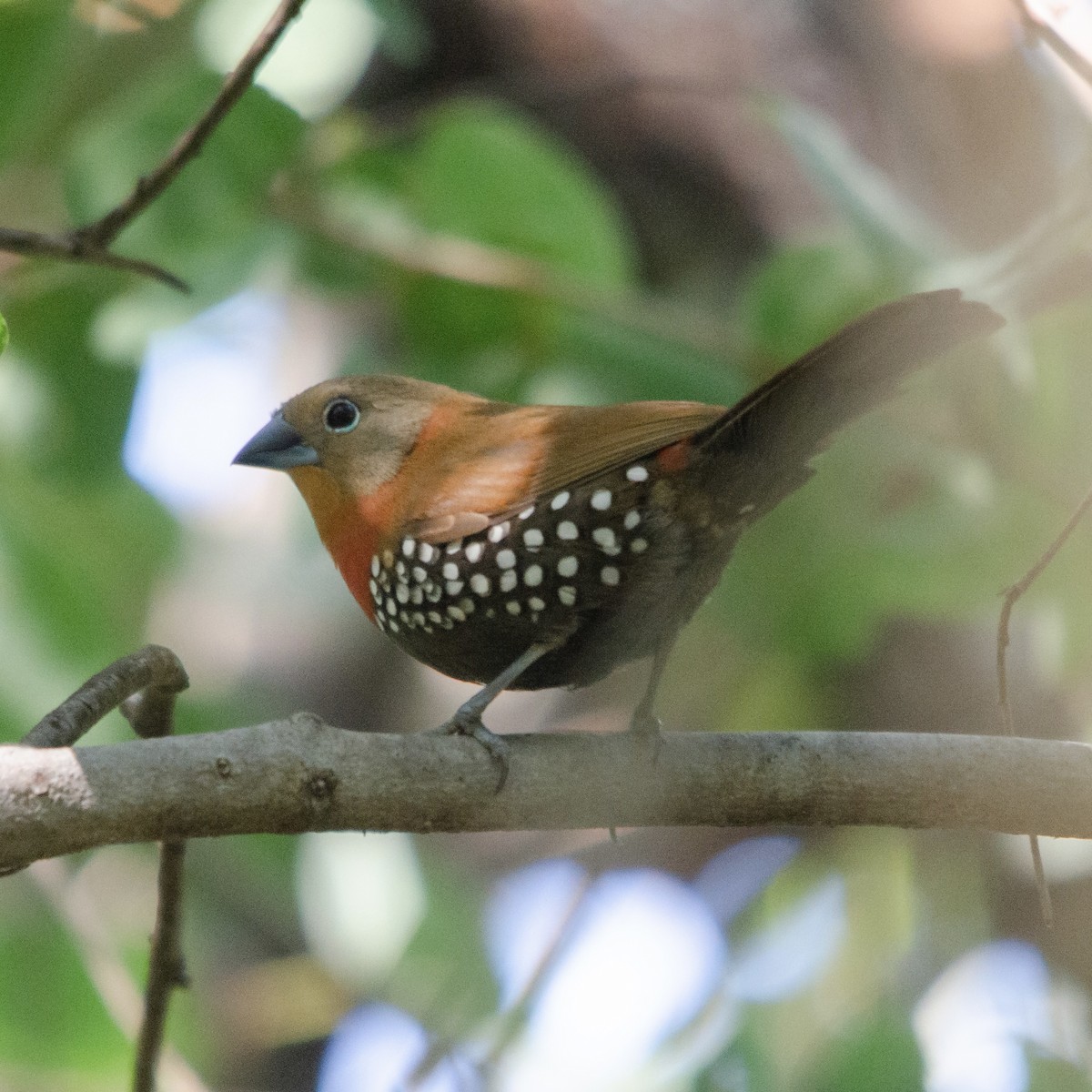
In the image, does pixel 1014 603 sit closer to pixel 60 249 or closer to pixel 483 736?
pixel 483 736

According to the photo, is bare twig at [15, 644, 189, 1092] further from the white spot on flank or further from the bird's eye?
the bird's eye

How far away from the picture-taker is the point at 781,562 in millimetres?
5102

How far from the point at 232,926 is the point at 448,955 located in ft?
6.90

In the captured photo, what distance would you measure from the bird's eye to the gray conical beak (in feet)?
0.27

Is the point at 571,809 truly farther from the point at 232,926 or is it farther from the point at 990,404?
the point at 232,926

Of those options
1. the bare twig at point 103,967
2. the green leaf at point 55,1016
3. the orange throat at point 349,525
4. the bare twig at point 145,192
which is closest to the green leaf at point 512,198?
the orange throat at point 349,525

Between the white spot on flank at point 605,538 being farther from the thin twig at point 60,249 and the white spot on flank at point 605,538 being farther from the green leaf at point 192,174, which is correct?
the green leaf at point 192,174

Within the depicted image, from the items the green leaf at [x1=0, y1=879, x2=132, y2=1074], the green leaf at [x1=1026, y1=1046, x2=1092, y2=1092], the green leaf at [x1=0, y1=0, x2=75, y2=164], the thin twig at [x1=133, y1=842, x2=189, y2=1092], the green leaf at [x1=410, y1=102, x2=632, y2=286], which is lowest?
the green leaf at [x1=0, y1=879, x2=132, y2=1074]

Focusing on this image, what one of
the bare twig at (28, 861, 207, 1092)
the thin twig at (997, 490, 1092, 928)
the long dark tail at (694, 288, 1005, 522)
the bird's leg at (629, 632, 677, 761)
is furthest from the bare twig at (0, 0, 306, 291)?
the bare twig at (28, 861, 207, 1092)

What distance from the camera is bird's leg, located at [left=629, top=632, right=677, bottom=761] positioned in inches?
118

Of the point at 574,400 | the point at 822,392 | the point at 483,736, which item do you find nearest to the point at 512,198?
the point at 574,400

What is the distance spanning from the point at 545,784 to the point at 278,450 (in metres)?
1.61

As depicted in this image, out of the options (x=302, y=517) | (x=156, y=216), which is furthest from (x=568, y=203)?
(x=302, y=517)

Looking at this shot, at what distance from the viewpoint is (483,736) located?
2.95m
